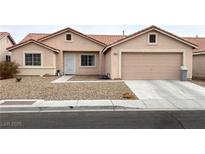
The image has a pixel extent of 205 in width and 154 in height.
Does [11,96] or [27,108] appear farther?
[11,96]

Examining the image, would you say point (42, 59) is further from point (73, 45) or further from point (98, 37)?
point (98, 37)

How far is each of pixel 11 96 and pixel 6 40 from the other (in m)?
18.0

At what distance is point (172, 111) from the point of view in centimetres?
935

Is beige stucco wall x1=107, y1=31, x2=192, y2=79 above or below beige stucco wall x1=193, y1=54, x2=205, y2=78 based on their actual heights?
above

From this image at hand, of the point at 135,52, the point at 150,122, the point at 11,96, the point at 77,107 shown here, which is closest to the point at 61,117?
the point at 77,107

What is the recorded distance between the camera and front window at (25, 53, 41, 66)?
80.1 ft

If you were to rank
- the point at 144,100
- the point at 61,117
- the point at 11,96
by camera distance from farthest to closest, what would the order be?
the point at 11,96 → the point at 144,100 → the point at 61,117

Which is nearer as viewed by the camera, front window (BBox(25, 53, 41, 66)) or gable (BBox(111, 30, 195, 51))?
gable (BBox(111, 30, 195, 51))

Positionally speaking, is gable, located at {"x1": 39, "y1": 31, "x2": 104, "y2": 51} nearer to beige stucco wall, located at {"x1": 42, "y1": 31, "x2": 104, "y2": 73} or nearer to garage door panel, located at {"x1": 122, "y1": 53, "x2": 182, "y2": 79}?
beige stucco wall, located at {"x1": 42, "y1": 31, "x2": 104, "y2": 73}

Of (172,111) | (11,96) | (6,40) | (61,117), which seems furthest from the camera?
(6,40)

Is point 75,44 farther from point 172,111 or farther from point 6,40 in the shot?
point 172,111

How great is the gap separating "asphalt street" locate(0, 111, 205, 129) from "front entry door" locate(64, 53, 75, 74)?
17678mm

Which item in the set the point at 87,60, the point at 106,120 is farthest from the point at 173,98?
the point at 87,60

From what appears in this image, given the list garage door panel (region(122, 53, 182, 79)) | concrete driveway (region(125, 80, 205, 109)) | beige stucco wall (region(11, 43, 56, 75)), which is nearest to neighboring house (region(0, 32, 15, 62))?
beige stucco wall (region(11, 43, 56, 75))
